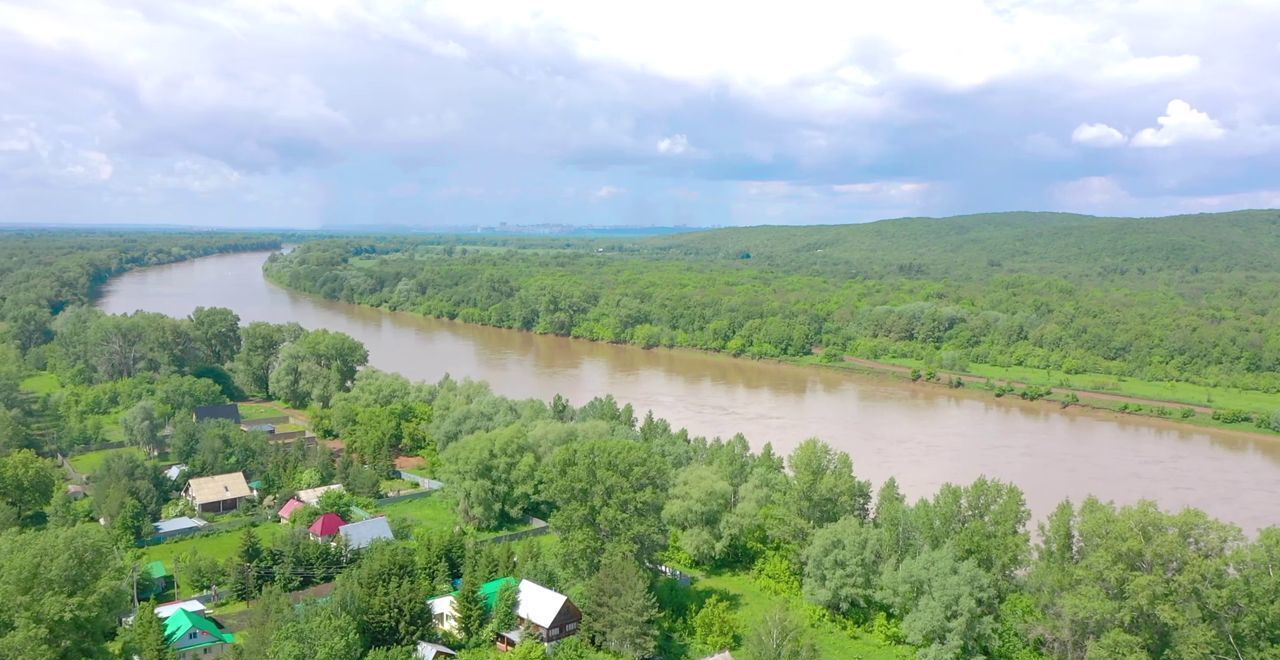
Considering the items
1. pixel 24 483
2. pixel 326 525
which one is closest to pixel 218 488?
pixel 24 483

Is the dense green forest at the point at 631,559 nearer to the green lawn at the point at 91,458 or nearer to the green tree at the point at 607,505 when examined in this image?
the green tree at the point at 607,505

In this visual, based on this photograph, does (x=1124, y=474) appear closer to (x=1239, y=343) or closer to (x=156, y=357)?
(x=1239, y=343)

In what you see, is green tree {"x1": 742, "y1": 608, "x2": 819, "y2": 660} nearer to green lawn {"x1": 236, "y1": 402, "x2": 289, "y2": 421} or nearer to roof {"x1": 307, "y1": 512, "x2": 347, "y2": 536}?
roof {"x1": 307, "y1": 512, "x2": 347, "y2": 536}

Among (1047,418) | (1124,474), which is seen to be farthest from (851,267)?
(1124,474)

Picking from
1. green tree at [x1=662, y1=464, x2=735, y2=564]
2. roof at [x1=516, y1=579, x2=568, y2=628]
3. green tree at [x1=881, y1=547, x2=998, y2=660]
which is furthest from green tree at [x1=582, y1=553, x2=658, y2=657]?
green tree at [x1=881, y1=547, x2=998, y2=660]

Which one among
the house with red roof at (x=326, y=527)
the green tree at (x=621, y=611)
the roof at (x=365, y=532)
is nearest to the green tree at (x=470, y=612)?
the green tree at (x=621, y=611)

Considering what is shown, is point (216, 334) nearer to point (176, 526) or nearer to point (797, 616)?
point (176, 526)
